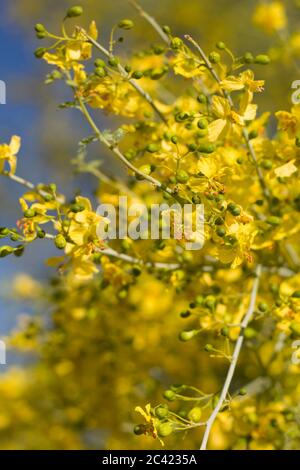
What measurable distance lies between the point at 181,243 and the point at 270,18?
1.91 metres

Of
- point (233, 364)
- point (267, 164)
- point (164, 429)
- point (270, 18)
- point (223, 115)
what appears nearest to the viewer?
point (164, 429)

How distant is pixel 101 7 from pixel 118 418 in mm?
5228

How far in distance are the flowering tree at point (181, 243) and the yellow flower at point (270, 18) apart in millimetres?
786

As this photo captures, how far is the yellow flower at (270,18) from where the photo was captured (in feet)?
10.5

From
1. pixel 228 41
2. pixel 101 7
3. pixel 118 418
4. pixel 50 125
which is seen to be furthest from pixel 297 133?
pixel 50 125

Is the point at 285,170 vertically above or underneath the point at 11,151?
underneath

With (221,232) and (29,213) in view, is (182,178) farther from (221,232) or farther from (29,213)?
(29,213)

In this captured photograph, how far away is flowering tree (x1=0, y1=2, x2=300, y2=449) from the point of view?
1.68m

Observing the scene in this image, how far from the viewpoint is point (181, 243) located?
5.80 feet

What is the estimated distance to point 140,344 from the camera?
307 centimetres

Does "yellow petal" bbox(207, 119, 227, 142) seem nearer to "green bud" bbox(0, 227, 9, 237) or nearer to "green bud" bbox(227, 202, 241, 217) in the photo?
"green bud" bbox(227, 202, 241, 217)

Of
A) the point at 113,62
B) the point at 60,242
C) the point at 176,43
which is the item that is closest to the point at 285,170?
the point at 176,43

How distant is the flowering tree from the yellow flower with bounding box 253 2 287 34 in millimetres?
786

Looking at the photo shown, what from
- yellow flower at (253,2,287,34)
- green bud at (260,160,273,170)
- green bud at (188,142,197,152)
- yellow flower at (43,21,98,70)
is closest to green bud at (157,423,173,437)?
green bud at (188,142,197,152)
